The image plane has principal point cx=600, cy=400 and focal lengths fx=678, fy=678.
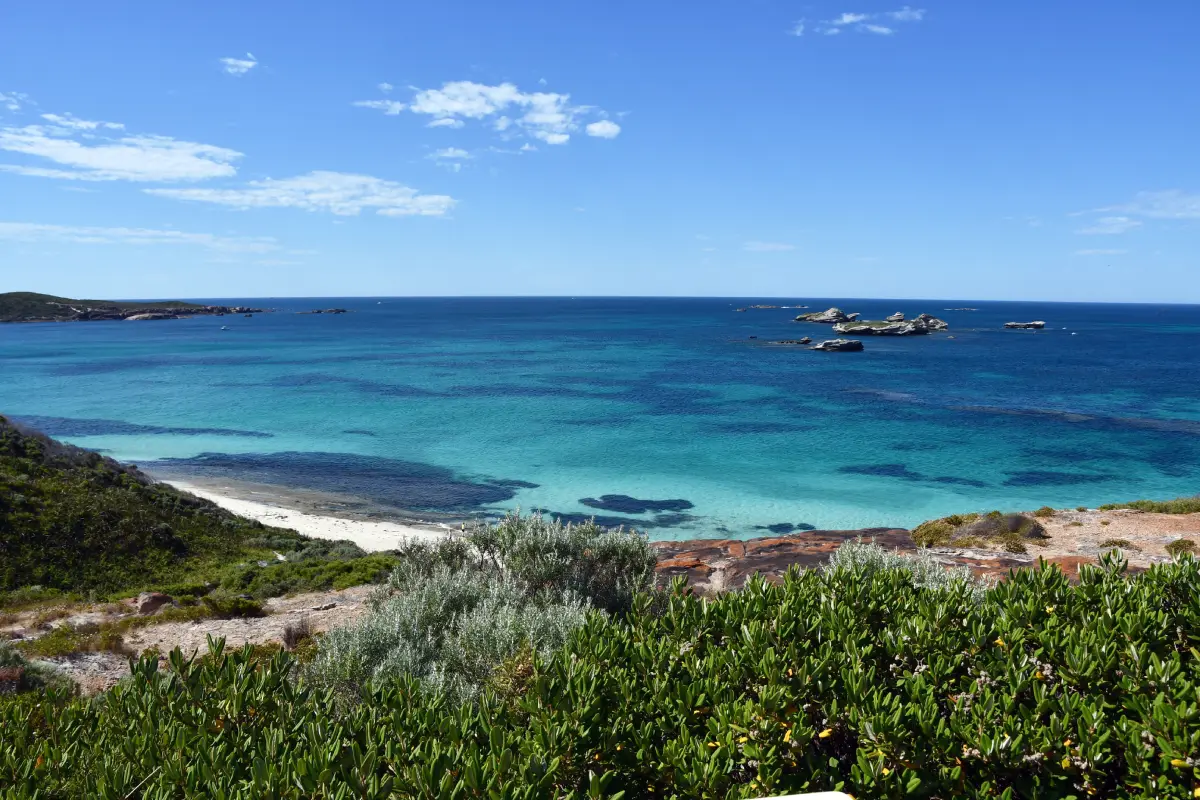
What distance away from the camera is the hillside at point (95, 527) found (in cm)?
1883

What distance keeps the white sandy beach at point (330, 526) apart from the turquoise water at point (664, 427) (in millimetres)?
3285

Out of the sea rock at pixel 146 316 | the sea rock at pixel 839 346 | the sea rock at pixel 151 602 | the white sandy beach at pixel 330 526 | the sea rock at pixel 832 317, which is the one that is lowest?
the white sandy beach at pixel 330 526

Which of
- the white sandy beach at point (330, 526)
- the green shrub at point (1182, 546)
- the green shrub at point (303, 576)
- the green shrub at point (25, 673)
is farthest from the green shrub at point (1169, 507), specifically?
the green shrub at point (25, 673)

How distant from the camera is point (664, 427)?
47281 millimetres

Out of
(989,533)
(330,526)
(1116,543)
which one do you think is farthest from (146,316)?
(1116,543)

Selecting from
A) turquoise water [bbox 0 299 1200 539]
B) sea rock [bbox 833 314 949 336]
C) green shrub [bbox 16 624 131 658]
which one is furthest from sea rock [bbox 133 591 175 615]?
sea rock [bbox 833 314 949 336]

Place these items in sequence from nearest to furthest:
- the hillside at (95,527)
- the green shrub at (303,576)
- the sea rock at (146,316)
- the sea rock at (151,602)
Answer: the sea rock at (151,602), the green shrub at (303,576), the hillside at (95,527), the sea rock at (146,316)

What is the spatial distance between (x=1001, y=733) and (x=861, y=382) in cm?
7003

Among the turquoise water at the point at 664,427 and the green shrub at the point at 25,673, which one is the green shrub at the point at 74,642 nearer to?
the green shrub at the point at 25,673

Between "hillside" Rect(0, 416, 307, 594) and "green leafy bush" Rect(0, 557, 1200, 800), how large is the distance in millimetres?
16600

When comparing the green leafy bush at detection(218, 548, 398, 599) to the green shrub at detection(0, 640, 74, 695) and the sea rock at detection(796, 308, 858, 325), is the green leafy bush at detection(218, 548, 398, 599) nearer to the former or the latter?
the green shrub at detection(0, 640, 74, 695)

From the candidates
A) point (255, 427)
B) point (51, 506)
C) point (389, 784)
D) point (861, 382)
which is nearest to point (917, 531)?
point (389, 784)

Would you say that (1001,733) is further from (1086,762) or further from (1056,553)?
(1056,553)

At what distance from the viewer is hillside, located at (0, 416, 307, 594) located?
18828 mm
